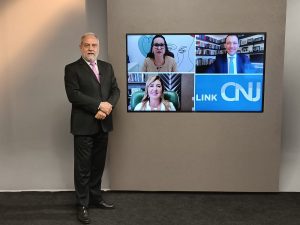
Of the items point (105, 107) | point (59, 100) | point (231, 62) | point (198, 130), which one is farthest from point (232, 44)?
point (59, 100)

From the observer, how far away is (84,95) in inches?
130

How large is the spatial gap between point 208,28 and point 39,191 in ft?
8.26

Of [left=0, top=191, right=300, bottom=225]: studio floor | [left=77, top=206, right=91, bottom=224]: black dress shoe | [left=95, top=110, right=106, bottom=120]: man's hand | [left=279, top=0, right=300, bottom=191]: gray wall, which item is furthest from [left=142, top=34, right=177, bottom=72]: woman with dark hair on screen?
[left=77, top=206, right=91, bottom=224]: black dress shoe

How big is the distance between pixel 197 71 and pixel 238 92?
1.53 ft

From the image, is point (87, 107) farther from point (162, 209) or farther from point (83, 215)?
point (162, 209)

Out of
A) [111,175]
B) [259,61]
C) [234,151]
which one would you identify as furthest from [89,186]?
[259,61]

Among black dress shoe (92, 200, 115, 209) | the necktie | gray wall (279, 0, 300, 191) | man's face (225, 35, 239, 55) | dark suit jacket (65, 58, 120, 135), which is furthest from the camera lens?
gray wall (279, 0, 300, 191)

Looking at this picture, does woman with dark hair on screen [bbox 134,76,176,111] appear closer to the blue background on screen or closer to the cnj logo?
the blue background on screen

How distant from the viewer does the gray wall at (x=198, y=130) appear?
145 inches

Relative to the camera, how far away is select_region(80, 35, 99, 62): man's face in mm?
3312

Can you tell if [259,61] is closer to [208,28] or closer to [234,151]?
[208,28]

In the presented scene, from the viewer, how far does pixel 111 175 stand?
3980mm

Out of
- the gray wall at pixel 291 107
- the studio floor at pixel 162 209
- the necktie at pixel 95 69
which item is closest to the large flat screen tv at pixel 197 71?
the gray wall at pixel 291 107

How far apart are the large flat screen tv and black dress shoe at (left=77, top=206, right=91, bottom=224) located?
44.8 inches
